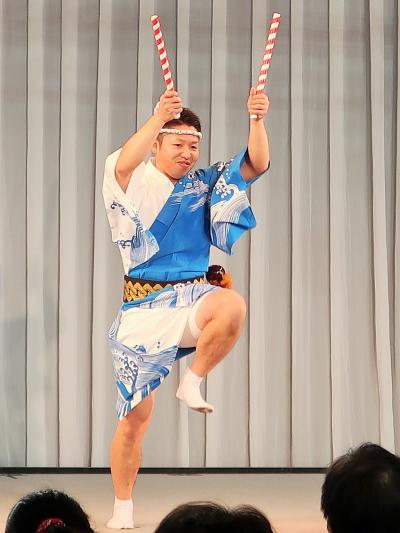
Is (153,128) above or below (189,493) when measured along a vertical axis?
above


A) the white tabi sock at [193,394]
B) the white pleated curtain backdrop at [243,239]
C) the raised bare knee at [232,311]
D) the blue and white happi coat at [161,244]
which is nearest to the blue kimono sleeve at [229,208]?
the blue and white happi coat at [161,244]

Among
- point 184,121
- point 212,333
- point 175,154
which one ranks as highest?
point 184,121

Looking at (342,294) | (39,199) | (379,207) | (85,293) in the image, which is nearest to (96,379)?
(85,293)

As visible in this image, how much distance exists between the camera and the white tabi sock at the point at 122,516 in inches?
135

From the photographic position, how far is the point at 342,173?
504cm

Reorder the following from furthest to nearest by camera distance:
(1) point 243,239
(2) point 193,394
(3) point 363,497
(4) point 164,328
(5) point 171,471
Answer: (1) point 243,239, (5) point 171,471, (4) point 164,328, (2) point 193,394, (3) point 363,497

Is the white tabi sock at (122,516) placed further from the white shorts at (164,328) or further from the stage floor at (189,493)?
the white shorts at (164,328)

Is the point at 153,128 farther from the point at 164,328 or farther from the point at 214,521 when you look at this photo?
the point at 214,521

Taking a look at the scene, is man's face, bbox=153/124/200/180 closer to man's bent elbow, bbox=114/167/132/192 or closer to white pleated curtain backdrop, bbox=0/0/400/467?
→ man's bent elbow, bbox=114/167/132/192

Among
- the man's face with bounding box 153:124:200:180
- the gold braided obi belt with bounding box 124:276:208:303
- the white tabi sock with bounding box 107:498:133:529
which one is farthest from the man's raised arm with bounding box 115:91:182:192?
the white tabi sock with bounding box 107:498:133:529

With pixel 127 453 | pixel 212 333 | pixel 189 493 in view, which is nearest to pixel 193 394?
pixel 212 333

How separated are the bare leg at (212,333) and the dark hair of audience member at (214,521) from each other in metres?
1.89

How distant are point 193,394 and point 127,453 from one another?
0.37m

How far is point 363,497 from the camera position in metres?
1.50
